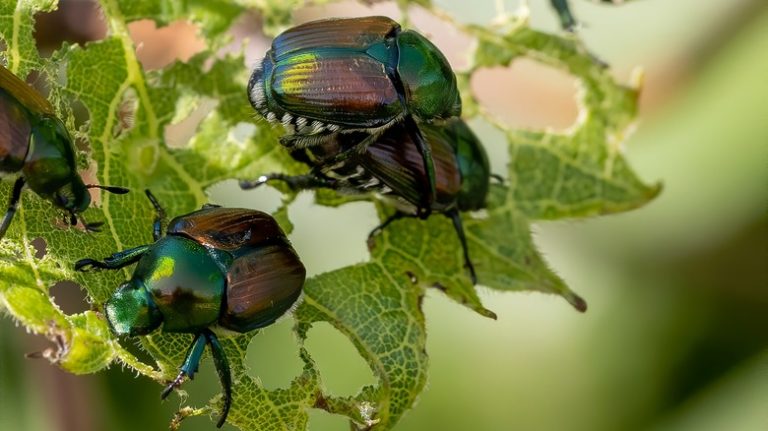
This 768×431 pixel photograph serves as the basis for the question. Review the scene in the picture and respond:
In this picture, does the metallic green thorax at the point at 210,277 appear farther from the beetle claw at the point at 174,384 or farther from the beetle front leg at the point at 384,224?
the beetle front leg at the point at 384,224

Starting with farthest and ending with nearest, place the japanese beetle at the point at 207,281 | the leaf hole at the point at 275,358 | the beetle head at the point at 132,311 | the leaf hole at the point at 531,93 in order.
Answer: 1. the leaf hole at the point at 531,93
2. the leaf hole at the point at 275,358
3. the japanese beetle at the point at 207,281
4. the beetle head at the point at 132,311

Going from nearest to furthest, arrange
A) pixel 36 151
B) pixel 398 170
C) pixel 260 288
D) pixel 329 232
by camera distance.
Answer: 1. pixel 36 151
2. pixel 260 288
3. pixel 398 170
4. pixel 329 232

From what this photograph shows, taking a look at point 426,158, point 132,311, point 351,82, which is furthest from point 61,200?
point 426,158

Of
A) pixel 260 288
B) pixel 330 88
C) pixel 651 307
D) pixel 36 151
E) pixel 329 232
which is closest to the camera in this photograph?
pixel 36 151

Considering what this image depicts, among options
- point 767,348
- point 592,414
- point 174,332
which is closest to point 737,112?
point 767,348

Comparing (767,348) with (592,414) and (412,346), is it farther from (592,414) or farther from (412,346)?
(412,346)

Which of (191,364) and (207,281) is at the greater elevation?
(207,281)

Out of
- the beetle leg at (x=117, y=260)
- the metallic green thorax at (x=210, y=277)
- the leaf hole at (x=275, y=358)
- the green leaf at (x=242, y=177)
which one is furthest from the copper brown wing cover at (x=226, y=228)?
the leaf hole at (x=275, y=358)

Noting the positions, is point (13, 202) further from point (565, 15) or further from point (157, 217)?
point (565, 15)
